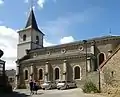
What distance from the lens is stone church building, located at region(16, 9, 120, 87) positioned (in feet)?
135

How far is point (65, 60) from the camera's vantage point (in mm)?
42469

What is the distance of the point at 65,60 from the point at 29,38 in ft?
50.4

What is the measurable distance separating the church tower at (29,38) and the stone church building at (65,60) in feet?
1.75

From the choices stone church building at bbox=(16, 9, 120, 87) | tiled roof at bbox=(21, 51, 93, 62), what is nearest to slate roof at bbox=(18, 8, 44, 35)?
stone church building at bbox=(16, 9, 120, 87)

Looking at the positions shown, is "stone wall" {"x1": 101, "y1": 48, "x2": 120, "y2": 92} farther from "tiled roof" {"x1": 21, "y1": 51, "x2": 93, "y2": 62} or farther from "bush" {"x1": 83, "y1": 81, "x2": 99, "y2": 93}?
"tiled roof" {"x1": 21, "y1": 51, "x2": 93, "y2": 62}

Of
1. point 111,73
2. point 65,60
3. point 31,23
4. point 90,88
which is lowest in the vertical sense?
point 90,88

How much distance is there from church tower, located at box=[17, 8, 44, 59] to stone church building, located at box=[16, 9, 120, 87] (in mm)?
534

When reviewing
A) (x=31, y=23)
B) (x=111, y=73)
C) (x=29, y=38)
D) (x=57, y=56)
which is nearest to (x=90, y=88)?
(x=111, y=73)

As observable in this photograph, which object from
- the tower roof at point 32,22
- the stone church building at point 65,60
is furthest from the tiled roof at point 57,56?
the tower roof at point 32,22

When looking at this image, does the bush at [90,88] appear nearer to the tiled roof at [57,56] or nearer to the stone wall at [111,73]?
the stone wall at [111,73]

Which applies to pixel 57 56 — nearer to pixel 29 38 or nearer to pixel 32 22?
pixel 29 38

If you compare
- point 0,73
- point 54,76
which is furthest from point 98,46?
point 0,73

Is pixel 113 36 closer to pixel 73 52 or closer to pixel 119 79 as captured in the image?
pixel 73 52

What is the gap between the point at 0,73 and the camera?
2717 cm
